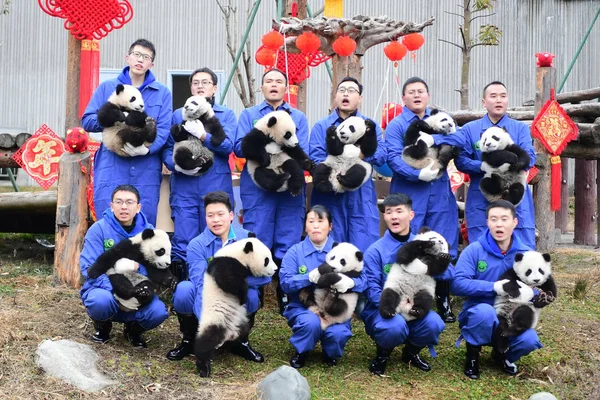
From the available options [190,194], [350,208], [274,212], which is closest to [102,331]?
[190,194]

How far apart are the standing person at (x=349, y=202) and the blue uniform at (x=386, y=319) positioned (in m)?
0.71

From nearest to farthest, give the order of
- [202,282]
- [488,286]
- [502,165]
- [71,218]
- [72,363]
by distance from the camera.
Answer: [72,363]
[488,286]
[202,282]
[502,165]
[71,218]

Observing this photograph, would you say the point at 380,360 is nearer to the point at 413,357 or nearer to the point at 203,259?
the point at 413,357

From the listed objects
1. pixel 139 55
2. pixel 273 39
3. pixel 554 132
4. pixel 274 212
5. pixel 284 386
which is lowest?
pixel 284 386

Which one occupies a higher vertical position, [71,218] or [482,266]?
[71,218]

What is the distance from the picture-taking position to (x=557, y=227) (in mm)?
10789

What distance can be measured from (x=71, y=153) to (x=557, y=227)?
7.16 meters

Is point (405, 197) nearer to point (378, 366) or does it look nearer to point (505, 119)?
point (378, 366)

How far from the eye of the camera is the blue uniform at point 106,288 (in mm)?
4598

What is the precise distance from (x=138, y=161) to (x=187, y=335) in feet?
4.79

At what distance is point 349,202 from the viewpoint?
18.2 feet

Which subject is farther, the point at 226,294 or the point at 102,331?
the point at 102,331

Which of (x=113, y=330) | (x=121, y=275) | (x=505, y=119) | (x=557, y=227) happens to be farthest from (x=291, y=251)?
(x=557, y=227)

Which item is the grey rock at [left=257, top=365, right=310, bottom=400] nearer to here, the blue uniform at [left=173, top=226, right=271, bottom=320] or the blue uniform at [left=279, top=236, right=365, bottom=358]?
the blue uniform at [left=279, top=236, right=365, bottom=358]
